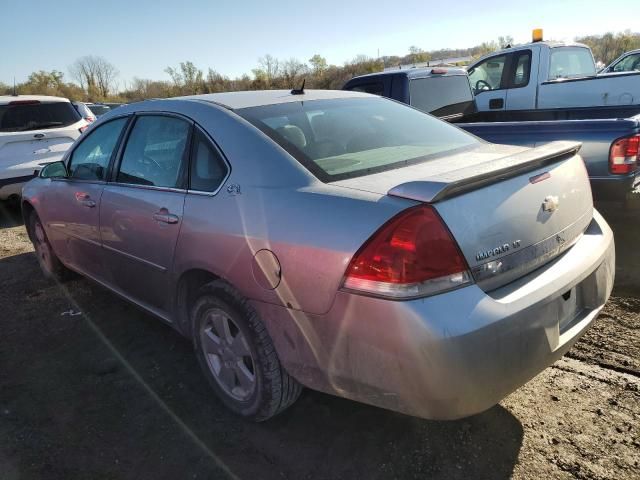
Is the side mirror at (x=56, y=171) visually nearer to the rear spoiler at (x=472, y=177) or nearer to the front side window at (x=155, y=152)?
the front side window at (x=155, y=152)

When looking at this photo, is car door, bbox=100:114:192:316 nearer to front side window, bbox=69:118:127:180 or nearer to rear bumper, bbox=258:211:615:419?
front side window, bbox=69:118:127:180

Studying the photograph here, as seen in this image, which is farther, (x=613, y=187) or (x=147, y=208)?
(x=613, y=187)

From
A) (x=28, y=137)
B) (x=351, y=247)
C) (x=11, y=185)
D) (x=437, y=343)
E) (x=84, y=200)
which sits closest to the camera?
(x=437, y=343)

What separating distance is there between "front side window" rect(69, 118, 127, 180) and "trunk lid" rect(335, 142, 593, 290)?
6.82ft

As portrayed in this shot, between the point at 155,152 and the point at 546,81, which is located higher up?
the point at 155,152

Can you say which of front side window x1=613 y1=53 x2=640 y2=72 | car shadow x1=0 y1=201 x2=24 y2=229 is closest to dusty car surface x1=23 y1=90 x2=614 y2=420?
car shadow x1=0 y1=201 x2=24 y2=229

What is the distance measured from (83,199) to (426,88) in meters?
4.57

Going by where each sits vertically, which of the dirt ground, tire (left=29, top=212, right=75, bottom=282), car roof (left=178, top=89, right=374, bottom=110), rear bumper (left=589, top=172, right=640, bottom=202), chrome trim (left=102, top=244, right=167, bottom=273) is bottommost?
the dirt ground

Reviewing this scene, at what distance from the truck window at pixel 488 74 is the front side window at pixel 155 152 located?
6654 mm

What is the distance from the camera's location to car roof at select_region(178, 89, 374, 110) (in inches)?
114

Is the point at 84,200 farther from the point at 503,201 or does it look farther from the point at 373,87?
the point at 373,87

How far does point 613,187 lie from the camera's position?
4.16 m

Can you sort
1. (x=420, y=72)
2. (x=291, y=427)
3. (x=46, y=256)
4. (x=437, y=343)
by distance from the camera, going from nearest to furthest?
1. (x=437, y=343)
2. (x=291, y=427)
3. (x=46, y=256)
4. (x=420, y=72)

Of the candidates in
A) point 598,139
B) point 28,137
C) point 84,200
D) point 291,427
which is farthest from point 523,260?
point 28,137
